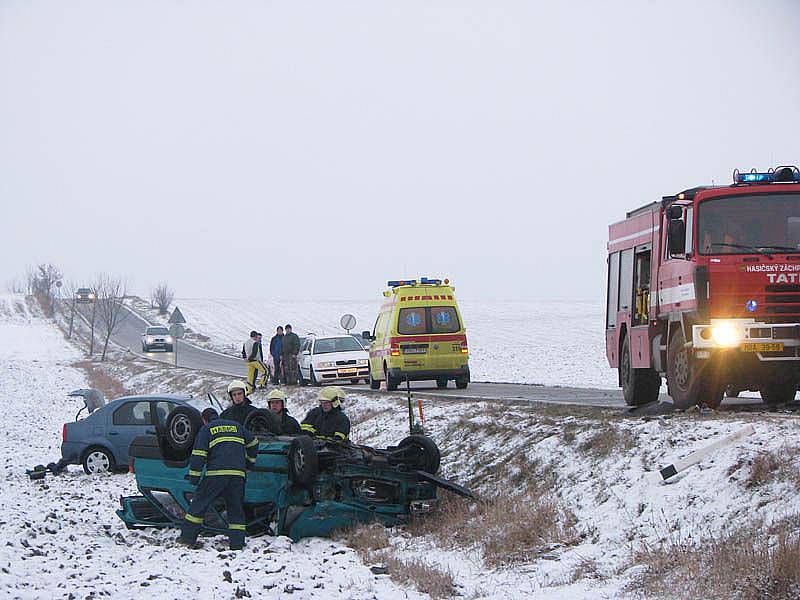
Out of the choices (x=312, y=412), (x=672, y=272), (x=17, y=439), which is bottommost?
(x=17, y=439)

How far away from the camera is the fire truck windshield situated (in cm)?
1320

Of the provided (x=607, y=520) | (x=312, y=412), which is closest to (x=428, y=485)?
(x=312, y=412)

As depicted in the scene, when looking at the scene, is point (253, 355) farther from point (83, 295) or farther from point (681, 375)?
point (83, 295)

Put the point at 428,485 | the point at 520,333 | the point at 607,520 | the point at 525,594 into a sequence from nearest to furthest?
the point at 525,594 → the point at 607,520 → the point at 428,485 → the point at 520,333

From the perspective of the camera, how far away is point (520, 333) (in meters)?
83.1

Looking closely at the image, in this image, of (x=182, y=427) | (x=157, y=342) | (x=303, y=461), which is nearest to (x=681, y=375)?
(x=303, y=461)

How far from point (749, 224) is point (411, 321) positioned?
12897 mm

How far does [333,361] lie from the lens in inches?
1249

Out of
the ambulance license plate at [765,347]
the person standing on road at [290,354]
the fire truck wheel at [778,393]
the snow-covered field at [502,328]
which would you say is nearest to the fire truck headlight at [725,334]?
the ambulance license plate at [765,347]

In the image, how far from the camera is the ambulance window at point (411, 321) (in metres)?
25.4

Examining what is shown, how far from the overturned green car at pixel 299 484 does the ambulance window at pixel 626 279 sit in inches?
188

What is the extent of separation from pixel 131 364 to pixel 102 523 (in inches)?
1740

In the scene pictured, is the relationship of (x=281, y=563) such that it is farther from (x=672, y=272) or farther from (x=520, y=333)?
(x=520, y=333)

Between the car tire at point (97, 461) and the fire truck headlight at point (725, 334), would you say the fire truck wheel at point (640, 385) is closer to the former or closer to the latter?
the fire truck headlight at point (725, 334)
